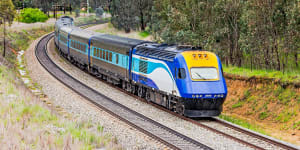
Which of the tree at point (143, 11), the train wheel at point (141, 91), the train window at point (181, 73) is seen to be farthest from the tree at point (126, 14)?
the train window at point (181, 73)

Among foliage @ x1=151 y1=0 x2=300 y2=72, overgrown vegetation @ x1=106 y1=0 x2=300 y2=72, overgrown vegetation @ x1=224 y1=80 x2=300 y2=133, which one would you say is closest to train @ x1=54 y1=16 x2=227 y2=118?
overgrown vegetation @ x1=224 y1=80 x2=300 y2=133

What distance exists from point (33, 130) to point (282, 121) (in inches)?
566

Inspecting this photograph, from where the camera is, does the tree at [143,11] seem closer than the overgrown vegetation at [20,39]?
No

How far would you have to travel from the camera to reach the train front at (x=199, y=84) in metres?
18.7

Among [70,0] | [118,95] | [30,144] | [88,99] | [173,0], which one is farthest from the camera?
[70,0]

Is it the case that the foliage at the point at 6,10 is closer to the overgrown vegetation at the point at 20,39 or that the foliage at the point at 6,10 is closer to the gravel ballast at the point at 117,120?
the overgrown vegetation at the point at 20,39

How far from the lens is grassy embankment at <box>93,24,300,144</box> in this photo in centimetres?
2031

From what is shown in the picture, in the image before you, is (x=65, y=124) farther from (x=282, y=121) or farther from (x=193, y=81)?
(x=282, y=121)

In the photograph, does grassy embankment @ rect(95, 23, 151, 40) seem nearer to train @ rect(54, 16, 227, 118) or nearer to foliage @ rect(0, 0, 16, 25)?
foliage @ rect(0, 0, 16, 25)

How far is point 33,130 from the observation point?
12906mm

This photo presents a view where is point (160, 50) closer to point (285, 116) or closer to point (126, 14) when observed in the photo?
point (285, 116)

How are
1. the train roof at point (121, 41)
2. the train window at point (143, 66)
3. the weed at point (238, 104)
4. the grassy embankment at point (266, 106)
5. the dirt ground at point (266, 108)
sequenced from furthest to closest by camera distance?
the weed at point (238, 104), the train roof at point (121, 41), the train window at point (143, 66), the grassy embankment at point (266, 106), the dirt ground at point (266, 108)

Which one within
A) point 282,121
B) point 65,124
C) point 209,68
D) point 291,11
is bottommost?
point 282,121

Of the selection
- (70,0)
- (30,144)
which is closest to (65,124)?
(30,144)
